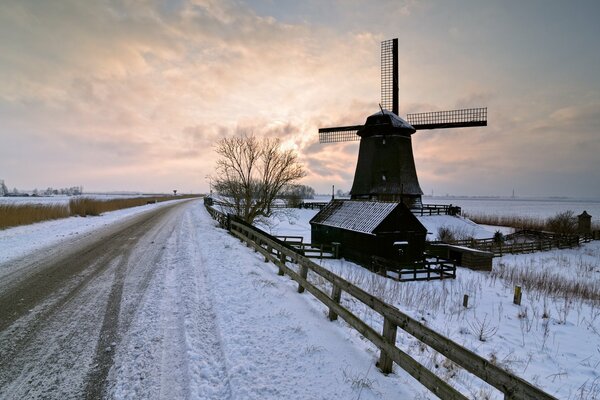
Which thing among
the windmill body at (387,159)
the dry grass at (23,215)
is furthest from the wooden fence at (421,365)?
the dry grass at (23,215)

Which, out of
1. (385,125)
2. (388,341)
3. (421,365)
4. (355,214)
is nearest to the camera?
(421,365)

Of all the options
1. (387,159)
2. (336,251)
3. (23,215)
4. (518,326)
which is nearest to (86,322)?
(518,326)

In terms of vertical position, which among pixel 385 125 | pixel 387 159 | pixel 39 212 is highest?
pixel 385 125

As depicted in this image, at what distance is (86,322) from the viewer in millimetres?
5840

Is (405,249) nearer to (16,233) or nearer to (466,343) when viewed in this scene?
(466,343)

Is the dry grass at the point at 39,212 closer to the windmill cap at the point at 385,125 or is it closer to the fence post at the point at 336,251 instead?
the fence post at the point at 336,251

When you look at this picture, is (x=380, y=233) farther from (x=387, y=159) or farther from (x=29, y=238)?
(x=29, y=238)

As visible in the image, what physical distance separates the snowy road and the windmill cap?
22.3 metres

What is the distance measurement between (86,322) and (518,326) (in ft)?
43.4

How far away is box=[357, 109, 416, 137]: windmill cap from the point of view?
91.5 feet

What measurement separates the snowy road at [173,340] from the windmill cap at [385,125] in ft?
73.2

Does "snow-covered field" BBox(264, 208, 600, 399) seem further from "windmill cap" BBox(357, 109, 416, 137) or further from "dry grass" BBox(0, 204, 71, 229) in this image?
"dry grass" BBox(0, 204, 71, 229)

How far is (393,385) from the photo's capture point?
14.1 feet

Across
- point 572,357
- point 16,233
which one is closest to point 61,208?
point 16,233
